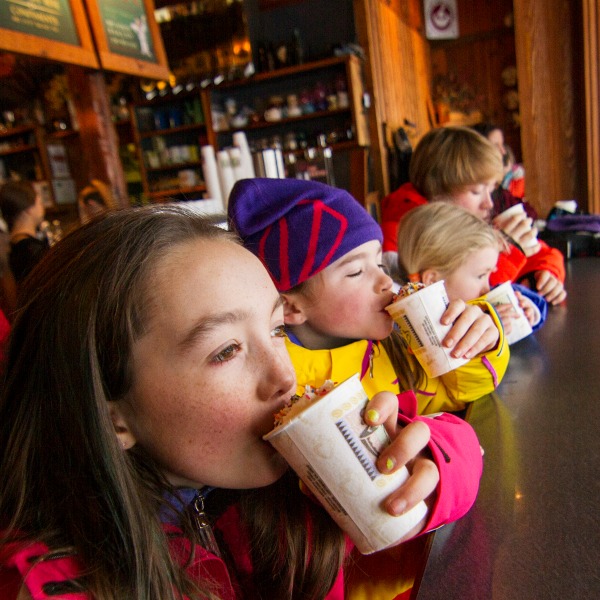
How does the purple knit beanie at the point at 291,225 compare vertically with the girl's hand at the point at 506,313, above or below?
above

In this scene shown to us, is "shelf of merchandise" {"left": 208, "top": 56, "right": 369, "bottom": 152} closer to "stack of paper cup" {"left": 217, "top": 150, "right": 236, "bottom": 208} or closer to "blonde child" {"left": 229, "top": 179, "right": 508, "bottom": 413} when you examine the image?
"stack of paper cup" {"left": 217, "top": 150, "right": 236, "bottom": 208}

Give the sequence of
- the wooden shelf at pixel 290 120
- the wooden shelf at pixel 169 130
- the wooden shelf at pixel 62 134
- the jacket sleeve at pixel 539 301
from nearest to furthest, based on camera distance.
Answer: the jacket sleeve at pixel 539 301
the wooden shelf at pixel 290 120
the wooden shelf at pixel 169 130
the wooden shelf at pixel 62 134

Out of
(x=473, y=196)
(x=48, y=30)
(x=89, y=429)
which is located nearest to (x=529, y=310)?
(x=473, y=196)

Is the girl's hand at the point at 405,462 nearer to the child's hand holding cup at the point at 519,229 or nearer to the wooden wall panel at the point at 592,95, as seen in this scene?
the child's hand holding cup at the point at 519,229

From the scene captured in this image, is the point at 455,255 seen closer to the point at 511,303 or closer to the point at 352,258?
the point at 511,303

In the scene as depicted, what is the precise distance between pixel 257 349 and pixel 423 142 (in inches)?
90.0

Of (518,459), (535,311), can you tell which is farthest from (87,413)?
(535,311)

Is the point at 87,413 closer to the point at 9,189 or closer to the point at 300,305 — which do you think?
the point at 300,305

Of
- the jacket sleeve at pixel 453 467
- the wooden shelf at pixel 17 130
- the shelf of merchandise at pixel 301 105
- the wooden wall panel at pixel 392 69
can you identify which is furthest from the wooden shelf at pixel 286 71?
the jacket sleeve at pixel 453 467

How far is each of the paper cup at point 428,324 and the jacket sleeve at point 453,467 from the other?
197 millimetres

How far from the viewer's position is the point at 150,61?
3529 millimetres

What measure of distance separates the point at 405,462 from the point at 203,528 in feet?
1.31

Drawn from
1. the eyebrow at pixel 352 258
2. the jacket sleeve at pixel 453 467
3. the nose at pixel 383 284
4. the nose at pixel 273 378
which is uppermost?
the eyebrow at pixel 352 258

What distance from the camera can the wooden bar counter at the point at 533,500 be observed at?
2.22ft
